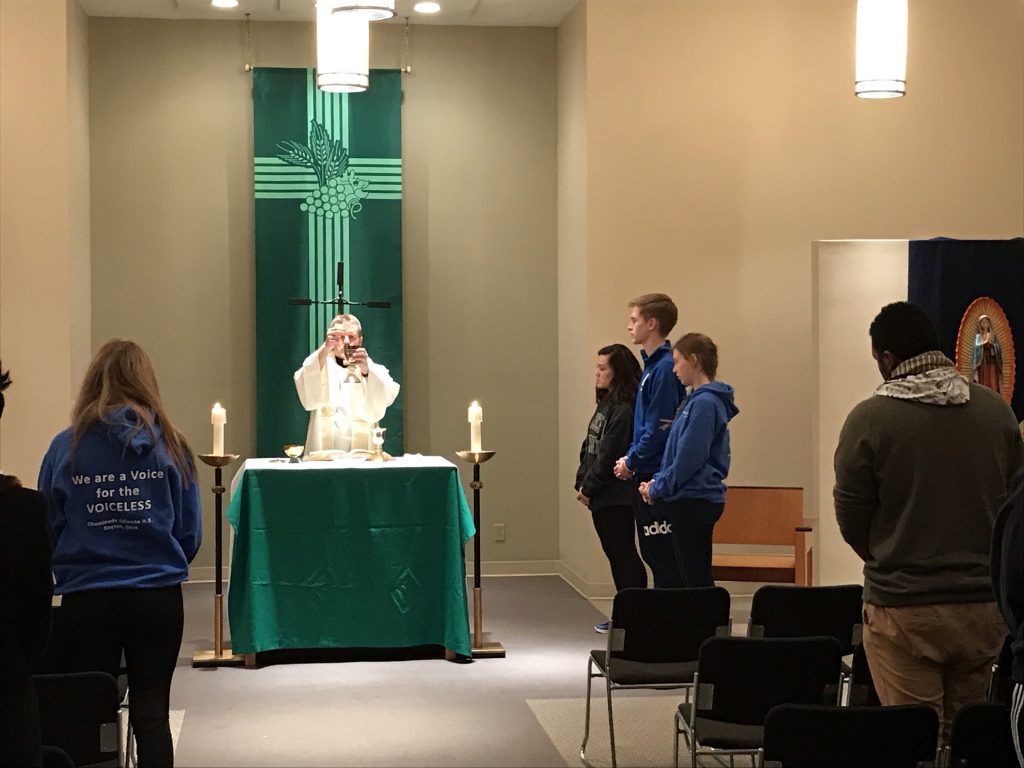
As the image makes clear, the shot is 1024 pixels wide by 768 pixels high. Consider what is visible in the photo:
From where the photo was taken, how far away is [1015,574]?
2645mm

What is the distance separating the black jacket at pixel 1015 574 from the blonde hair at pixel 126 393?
224 centimetres

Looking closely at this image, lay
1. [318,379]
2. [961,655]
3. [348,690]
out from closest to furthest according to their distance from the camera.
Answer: [961,655]
[348,690]
[318,379]

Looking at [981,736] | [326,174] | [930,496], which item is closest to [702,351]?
[930,496]

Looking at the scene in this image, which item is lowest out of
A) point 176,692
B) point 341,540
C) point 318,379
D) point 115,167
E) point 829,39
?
point 176,692

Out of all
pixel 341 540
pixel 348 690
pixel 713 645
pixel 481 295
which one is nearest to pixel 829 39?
pixel 481 295

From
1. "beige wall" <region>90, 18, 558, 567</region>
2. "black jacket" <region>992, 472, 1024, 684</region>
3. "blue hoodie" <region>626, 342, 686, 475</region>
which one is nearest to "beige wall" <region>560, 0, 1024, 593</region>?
"beige wall" <region>90, 18, 558, 567</region>

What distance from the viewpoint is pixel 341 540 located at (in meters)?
6.58

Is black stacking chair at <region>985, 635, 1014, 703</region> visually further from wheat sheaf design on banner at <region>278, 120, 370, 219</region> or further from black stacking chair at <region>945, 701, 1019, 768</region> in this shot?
wheat sheaf design on banner at <region>278, 120, 370, 219</region>

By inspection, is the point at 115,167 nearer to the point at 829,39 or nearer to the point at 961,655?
the point at 829,39

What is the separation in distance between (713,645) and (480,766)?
59.3 inches

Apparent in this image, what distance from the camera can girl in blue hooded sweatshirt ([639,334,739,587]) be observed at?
18.5 feet

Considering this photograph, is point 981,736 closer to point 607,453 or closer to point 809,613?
point 809,613

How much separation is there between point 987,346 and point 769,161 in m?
2.15

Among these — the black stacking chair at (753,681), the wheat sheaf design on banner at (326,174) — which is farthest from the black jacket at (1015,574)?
the wheat sheaf design on banner at (326,174)
